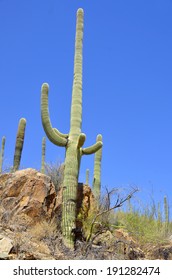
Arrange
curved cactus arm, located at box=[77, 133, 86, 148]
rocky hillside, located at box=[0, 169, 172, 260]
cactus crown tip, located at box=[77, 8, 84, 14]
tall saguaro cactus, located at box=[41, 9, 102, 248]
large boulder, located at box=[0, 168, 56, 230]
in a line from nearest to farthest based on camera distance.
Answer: rocky hillside, located at box=[0, 169, 172, 260], large boulder, located at box=[0, 168, 56, 230], tall saguaro cactus, located at box=[41, 9, 102, 248], curved cactus arm, located at box=[77, 133, 86, 148], cactus crown tip, located at box=[77, 8, 84, 14]

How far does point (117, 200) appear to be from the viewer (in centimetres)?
1129

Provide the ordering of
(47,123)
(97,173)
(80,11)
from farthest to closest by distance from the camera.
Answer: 1. (97,173)
2. (80,11)
3. (47,123)

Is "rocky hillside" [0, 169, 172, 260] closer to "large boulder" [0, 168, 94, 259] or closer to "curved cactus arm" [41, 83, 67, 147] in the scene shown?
"large boulder" [0, 168, 94, 259]

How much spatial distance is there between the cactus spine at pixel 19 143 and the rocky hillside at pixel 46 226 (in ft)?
6.17

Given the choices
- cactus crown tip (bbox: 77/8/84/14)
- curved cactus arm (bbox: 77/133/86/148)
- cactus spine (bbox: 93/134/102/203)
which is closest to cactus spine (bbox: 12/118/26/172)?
cactus spine (bbox: 93/134/102/203)

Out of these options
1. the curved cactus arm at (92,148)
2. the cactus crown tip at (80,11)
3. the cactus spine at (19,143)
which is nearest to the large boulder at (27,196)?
the curved cactus arm at (92,148)

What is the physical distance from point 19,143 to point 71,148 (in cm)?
301

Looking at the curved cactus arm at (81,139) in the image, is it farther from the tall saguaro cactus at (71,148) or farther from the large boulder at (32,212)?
the large boulder at (32,212)

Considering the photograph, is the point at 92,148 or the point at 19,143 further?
the point at 19,143

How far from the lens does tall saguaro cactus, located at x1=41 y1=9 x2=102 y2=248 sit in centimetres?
1149

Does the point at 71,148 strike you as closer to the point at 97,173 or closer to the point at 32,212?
the point at 32,212

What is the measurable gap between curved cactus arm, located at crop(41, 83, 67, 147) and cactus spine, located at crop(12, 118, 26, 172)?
2.68 meters

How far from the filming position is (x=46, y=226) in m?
10.9

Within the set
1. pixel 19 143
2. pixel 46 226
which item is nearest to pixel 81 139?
pixel 46 226
